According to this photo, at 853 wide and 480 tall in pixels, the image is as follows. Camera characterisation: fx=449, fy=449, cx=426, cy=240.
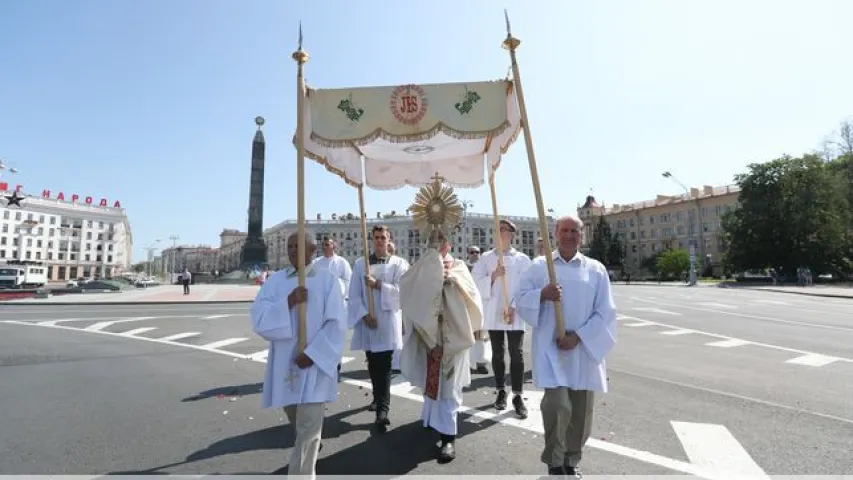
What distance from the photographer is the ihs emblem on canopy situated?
4598mm

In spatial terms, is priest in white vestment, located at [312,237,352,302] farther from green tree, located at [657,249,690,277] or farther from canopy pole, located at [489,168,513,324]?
green tree, located at [657,249,690,277]

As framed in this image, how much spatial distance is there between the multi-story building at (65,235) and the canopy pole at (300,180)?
11112 centimetres

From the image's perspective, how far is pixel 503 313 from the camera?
5.34 meters

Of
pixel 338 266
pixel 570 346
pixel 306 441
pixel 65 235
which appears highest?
pixel 65 235

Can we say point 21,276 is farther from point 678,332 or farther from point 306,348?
point 678,332

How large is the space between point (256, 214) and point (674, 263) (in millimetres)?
54815

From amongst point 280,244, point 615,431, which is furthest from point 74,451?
point 280,244

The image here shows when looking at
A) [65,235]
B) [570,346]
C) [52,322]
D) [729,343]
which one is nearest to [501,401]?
[570,346]

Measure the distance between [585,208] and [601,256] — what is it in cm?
2728

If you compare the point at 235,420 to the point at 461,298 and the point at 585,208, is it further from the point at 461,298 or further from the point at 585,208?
the point at 585,208

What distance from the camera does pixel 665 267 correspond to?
63.7 meters

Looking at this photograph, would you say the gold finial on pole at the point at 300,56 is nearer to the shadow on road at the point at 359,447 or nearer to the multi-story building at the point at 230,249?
the shadow on road at the point at 359,447

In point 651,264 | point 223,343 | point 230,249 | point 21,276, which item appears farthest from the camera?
point 230,249

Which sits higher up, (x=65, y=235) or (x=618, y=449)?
(x=65, y=235)
